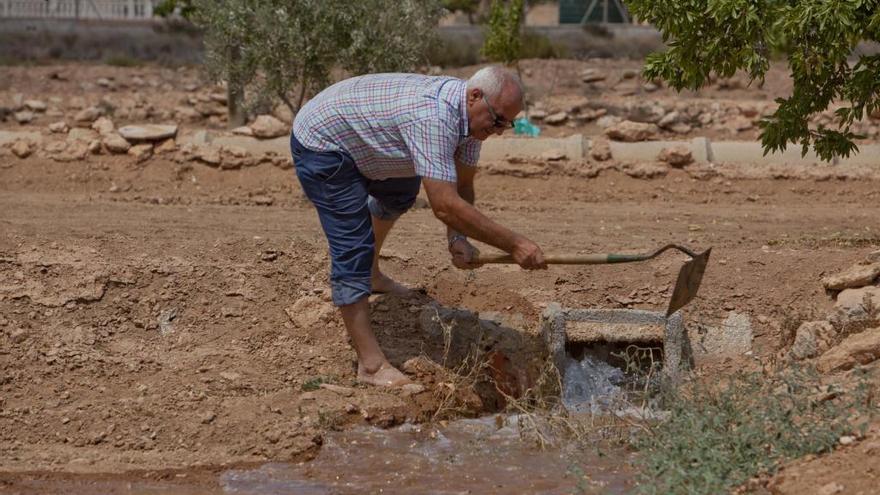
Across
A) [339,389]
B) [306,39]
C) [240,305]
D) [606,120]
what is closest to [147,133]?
[306,39]

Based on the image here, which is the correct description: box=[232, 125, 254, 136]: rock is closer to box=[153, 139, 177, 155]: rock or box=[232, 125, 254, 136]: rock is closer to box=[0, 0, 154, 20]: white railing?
box=[153, 139, 177, 155]: rock

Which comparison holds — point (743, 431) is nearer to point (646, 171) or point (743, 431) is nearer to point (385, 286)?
point (385, 286)

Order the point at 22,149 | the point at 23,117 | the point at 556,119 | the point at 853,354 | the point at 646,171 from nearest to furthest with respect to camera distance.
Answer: the point at 853,354 < the point at 646,171 < the point at 22,149 < the point at 556,119 < the point at 23,117

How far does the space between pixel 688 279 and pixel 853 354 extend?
85 centimetres

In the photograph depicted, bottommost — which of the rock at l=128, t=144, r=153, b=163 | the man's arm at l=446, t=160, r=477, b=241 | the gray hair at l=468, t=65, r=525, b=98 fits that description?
the rock at l=128, t=144, r=153, b=163

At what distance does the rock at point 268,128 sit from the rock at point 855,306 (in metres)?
6.58

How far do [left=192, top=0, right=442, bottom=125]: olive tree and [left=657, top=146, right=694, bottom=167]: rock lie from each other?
241 centimetres

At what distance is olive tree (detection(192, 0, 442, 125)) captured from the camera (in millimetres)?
11227

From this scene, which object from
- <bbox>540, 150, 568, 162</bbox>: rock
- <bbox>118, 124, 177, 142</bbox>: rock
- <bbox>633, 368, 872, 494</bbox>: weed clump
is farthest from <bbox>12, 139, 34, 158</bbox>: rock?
<bbox>633, 368, 872, 494</bbox>: weed clump

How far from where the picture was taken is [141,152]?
11883 mm

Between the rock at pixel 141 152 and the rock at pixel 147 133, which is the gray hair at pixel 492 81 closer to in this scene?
the rock at pixel 141 152

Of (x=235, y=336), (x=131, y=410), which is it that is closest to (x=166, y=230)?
(x=235, y=336)

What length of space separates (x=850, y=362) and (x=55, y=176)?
7.81 m

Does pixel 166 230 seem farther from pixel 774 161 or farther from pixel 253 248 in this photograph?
pixel 774 161
